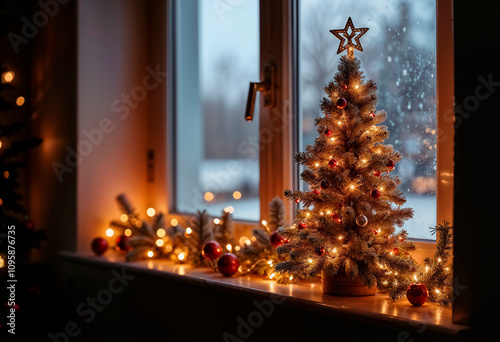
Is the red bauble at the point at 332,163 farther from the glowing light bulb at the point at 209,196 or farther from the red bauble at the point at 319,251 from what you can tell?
the glowing light bulb at the point at 209,196

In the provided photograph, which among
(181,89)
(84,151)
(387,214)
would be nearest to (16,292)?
(84,151)

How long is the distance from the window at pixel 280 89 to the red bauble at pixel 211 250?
0.24 metres

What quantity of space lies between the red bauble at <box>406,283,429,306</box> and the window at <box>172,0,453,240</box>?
0.77 feet

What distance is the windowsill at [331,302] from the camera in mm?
1294

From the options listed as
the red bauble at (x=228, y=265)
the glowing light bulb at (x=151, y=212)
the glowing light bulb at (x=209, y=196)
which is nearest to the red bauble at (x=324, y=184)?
the red bauble at (x=228, y=265)

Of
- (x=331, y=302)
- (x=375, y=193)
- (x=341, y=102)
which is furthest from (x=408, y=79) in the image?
(x=331, y=302)

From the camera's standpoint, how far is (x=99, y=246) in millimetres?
2303

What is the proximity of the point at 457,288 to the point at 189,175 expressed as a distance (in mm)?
1368

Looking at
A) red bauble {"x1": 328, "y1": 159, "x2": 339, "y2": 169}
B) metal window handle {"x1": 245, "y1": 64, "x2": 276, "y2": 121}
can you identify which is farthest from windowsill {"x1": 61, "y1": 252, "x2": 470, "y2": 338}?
metal window handle {"x1": 245, "y1": 64, "x2": 276, "y2": 121}

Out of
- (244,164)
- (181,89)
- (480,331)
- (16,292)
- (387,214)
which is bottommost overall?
(16,292)

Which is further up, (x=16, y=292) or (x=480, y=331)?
(x=480, y=331)

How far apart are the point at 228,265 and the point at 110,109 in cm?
102

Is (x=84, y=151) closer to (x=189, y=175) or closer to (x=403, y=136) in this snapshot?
(x=189, y=175)

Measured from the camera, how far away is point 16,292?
7.63 ft
